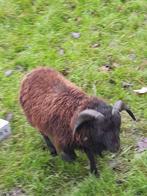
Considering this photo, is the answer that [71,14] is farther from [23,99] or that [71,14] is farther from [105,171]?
[105,171]

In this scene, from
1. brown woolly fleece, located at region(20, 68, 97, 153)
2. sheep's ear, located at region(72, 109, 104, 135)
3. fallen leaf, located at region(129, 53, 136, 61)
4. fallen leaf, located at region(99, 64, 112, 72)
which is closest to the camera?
sheep's ear, located at region(72, 109, 104, 135)

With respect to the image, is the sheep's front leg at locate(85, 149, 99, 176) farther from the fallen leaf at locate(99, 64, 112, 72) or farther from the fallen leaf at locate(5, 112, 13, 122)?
the fallen leaf at locate(99, 64, 112, 72)

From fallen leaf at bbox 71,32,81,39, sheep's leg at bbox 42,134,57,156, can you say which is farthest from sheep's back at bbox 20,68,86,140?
fallen leaf at bbox 71,32,81,39

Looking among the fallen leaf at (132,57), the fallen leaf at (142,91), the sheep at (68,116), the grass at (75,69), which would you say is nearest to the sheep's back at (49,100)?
the sheep at (68,116)

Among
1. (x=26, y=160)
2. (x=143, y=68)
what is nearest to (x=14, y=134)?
(x=26, y=160)

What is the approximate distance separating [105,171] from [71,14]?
2547 millimetres

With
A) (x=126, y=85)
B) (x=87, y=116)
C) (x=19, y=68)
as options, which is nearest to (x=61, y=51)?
(x=19, y=68)

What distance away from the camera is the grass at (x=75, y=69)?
5.00 metres

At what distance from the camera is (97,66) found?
6.16m

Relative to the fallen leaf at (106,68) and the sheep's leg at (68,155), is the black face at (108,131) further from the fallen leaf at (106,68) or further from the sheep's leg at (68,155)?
the fallen leaf at (106,68)

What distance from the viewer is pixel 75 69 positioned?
6145 mm

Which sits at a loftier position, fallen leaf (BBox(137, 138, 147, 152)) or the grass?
the grass

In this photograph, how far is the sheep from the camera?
4586mm

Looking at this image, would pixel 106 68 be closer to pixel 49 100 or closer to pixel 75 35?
pixel 75 35
